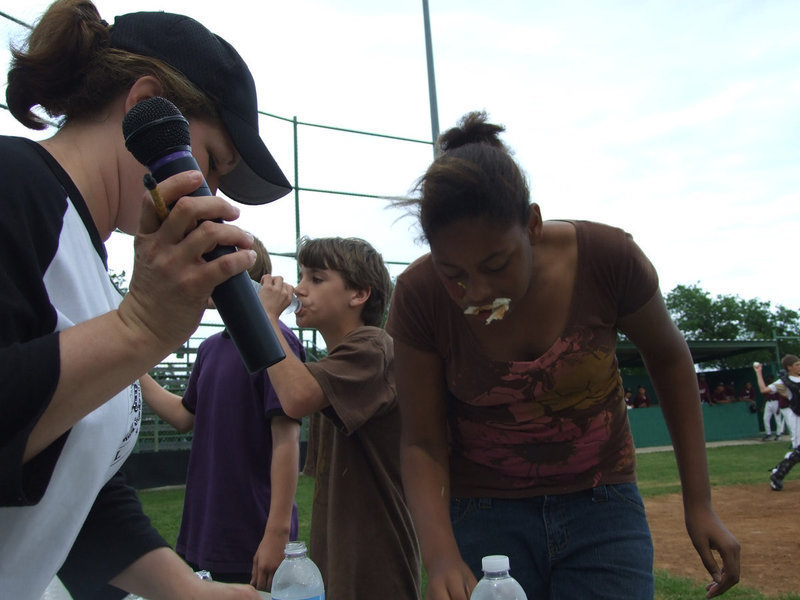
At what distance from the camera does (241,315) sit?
0.99 m

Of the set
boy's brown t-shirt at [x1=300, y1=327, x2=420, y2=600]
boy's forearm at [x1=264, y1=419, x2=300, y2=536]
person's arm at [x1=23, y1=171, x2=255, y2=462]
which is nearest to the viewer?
person's arm at [x1=23, y1=171, x2=255, y2=462]

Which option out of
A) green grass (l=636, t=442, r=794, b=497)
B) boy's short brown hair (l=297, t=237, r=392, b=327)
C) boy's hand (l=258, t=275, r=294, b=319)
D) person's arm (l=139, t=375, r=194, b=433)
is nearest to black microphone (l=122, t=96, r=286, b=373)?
boy's hand (l=258, t=275, r=294, b=319)

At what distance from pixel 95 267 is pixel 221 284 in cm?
38

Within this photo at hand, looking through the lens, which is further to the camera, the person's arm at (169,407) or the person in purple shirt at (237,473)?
the person's arm at (169,407)

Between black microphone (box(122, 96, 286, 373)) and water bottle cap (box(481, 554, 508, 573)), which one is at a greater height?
black microphone (box(122, 96, 286, 373))

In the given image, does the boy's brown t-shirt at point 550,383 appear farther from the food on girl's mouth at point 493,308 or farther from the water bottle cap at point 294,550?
the water bottle cap at point 294,550

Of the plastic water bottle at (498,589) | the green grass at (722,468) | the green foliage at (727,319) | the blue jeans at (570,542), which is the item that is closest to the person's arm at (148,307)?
the plastic water bottle at (498,589)

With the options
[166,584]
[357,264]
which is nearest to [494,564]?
[166,584]

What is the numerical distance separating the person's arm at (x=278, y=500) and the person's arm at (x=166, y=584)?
869 millimetres

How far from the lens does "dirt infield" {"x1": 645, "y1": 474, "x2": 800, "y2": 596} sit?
17.1 feet

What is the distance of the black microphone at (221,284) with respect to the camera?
3.22 feet

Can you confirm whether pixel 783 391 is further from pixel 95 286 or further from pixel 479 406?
pixel 95 286

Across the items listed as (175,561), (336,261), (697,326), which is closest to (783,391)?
(336,261)

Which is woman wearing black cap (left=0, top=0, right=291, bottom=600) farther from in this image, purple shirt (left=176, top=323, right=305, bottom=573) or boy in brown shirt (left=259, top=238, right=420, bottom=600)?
purple shirt (left=176, top=323, right=305, bottom=573)
